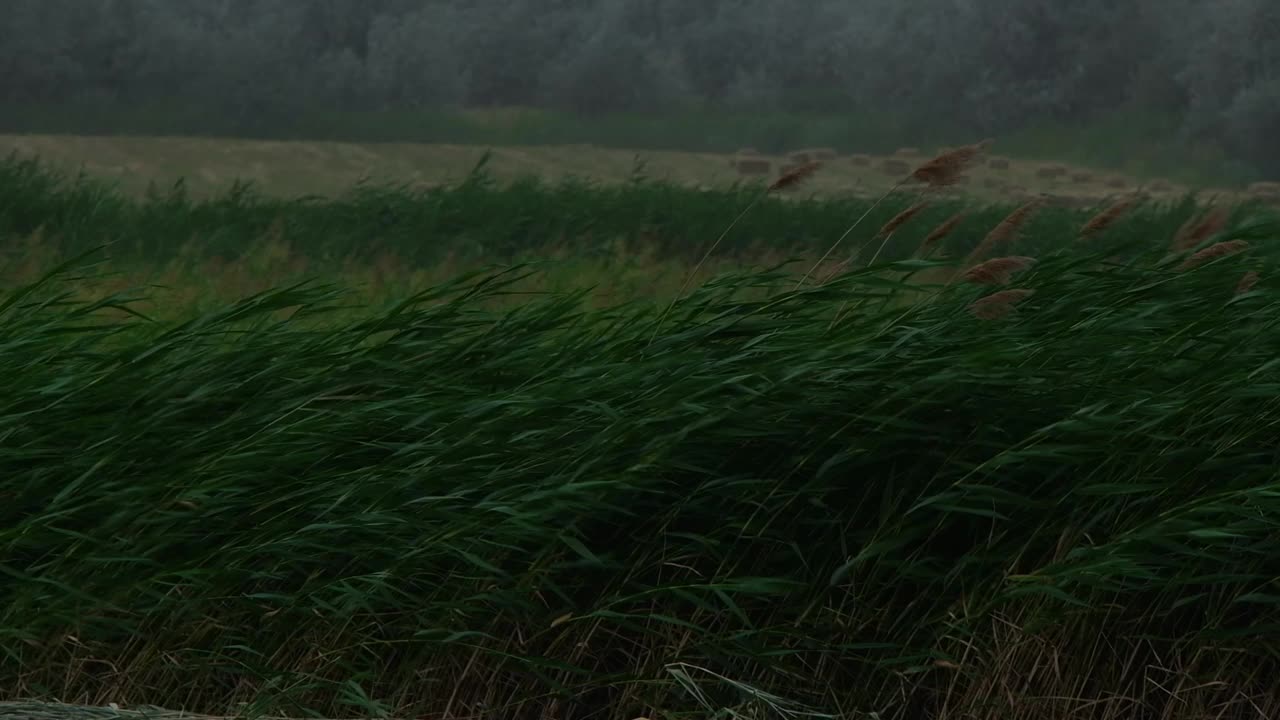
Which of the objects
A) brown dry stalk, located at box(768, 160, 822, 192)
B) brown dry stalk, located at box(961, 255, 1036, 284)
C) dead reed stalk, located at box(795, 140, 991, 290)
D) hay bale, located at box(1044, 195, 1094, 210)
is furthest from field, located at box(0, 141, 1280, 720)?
hay bale, located at box(1044, 195, 1094, 210)

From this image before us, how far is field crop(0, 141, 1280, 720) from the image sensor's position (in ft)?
14.0

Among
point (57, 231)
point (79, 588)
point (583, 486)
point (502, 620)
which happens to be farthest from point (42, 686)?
point (57, 231)

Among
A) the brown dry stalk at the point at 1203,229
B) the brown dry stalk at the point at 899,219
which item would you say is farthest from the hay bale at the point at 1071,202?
the brown dry stalk at the point at 899,219

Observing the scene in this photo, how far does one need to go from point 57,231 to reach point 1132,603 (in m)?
14.7

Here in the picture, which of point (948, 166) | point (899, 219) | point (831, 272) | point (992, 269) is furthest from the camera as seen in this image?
point (831, 272)

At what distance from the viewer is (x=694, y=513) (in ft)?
14.6

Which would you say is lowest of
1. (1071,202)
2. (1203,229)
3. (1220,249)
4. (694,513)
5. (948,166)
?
(1071,202)

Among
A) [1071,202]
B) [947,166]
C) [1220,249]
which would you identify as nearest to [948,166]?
[947,166]

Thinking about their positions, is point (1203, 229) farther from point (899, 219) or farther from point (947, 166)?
point (899, 219)

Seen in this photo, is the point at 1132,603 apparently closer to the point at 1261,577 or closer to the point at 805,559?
the point at 1261,577

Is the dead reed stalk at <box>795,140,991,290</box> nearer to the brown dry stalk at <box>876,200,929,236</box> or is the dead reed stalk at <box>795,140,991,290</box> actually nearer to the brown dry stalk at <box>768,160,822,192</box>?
the brown dry stalk at <box>876,200,929,236</box>

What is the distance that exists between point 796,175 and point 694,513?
4.03 feet

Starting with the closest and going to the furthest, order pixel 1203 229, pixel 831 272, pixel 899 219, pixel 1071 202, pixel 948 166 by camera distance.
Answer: pixel 899 219, pixel 948 166, pixel 831 272, pixel 1203 229, pixel 1071 202

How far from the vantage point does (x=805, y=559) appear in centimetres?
445
